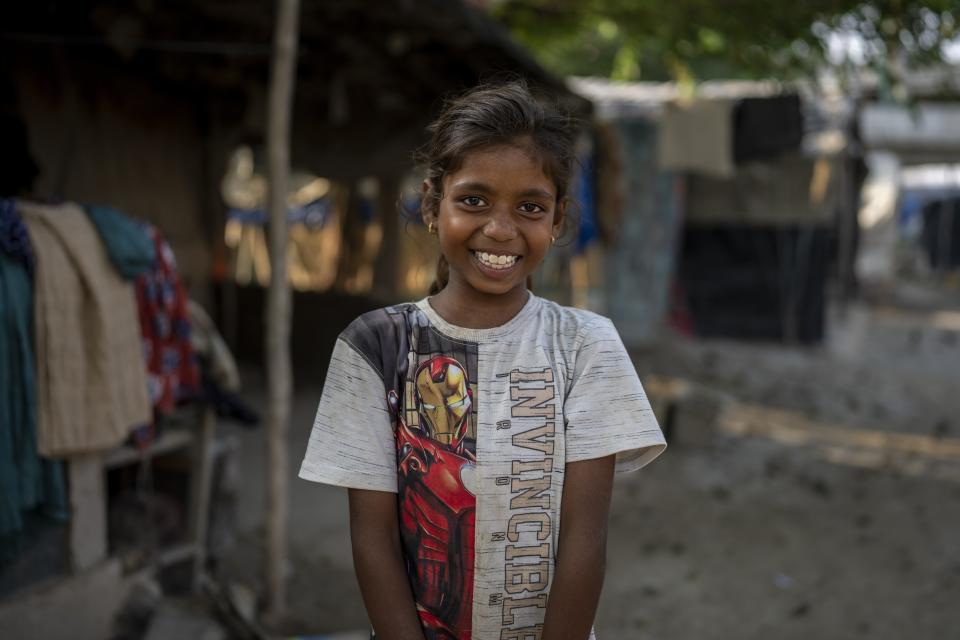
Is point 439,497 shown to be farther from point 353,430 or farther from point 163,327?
point 163,327

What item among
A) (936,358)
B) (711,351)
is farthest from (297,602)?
(936,358)

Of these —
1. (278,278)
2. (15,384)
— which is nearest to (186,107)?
(278,278)

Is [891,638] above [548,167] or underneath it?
underneath

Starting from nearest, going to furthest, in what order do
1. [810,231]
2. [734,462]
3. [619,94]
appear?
[734,462], [619,94], [810,231]

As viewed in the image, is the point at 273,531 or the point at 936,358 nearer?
the point at 273,531

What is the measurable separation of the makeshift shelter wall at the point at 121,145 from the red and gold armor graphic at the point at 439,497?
3894mm

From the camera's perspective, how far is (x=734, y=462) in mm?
5688

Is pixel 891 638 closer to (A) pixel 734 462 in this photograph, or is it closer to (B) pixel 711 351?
(A) pixel 734 462

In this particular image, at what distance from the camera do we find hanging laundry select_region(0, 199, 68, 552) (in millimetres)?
2238

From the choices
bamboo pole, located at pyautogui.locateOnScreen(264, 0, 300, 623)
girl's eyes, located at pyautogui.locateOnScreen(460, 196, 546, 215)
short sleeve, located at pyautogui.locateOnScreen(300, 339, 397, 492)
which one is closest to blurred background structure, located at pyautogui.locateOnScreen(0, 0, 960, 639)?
bamboo pole, located at pyautogui.locateOnScreen(264, 0, 300, 623)

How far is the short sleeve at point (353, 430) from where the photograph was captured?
1.24m

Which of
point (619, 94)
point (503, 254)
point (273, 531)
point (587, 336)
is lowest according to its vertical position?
point (273, 531)

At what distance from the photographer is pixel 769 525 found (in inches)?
182

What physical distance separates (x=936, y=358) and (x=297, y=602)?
9238mm
